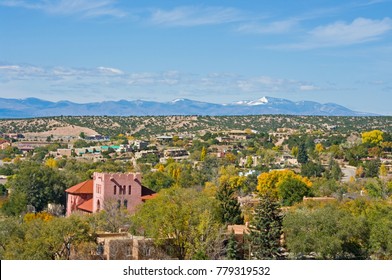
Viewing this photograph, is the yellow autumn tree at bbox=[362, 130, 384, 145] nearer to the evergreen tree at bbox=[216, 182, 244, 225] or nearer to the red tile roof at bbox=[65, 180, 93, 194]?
the red tile roof at bbox=[65, 180, 93, 194]

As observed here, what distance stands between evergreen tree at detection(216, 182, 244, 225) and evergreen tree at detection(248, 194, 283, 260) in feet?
20.5

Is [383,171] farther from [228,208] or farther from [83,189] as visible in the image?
[228,208]

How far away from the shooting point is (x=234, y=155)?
106 metres

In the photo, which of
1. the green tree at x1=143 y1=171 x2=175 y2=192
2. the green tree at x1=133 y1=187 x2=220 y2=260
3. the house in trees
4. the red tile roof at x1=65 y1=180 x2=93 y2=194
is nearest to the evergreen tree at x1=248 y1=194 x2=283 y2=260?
the green tree at x1=133 y1=187 x2=220 y2=260

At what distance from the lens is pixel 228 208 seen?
4181cm

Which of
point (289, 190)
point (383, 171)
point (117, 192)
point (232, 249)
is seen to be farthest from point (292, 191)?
point (232, 249)

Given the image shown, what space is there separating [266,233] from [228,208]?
30.3 ft

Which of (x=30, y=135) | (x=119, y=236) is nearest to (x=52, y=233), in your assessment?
(x=119, y=236)

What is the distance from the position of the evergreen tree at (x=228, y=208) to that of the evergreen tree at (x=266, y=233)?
6.25 m

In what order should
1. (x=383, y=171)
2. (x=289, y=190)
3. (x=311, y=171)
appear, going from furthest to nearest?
(x=311, y=171)
(x=383, y=171)
(x=289, y=190)

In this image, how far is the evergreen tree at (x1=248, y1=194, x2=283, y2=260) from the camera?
31375 mm

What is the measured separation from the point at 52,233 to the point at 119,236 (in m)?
4.30

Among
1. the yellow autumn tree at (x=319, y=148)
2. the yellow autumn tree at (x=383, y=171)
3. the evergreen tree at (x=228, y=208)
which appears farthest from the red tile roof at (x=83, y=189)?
the yellow autumn tree at (x=319, y=148)

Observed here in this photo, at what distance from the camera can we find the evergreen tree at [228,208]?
1623 inches
